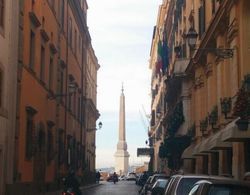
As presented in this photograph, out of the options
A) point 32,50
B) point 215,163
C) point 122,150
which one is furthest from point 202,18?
point 122,150

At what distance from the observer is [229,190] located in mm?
10633

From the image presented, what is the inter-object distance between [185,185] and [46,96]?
2590 centimetres

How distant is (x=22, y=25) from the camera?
32469 mm

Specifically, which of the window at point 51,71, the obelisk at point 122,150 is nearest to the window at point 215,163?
the window at point 51,71

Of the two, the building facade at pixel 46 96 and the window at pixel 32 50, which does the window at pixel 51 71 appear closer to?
the building facade at pixel 46 96

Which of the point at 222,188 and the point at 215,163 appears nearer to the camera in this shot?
the point at 222,188

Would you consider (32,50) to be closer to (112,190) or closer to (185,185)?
(185,185)

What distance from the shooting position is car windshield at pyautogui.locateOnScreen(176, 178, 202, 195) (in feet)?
49.6

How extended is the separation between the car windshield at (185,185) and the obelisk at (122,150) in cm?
10469

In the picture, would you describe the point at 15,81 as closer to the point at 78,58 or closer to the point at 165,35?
the point at 78,58

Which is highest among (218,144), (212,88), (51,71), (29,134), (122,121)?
(122,121)

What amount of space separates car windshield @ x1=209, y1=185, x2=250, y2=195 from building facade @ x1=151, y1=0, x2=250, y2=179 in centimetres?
975

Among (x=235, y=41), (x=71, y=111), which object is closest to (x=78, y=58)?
(x=71, y=111)

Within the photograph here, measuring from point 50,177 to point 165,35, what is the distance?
27282 millimetres
